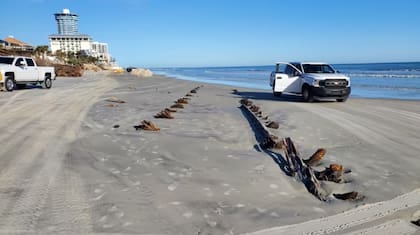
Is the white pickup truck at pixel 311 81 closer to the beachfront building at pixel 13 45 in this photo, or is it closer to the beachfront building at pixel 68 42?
the beachfront building at pixel 13 45

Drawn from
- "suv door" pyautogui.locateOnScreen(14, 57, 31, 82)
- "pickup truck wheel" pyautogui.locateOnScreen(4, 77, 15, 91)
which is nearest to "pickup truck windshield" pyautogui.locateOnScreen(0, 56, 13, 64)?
"suv door" pyautogui.locateOnScreen(14, 57, 31, 82)

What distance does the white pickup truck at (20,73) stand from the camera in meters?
18.5

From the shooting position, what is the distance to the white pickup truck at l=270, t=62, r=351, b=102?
1508 centimetres

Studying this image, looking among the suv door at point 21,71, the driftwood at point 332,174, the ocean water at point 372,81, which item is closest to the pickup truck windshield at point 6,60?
the suv door at point 21,71

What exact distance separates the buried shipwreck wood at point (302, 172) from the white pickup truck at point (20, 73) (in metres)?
17.1

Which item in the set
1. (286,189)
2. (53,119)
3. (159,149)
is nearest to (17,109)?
(53,119)

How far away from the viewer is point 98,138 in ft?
24.1

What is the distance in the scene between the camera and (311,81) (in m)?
15.4

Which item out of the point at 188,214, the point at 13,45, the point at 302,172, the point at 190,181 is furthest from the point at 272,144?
the point at 13,45

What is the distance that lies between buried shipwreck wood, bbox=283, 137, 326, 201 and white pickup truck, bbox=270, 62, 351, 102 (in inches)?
385

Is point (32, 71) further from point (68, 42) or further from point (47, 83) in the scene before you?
point (68, 42)

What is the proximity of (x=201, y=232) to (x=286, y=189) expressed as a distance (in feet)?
5.23

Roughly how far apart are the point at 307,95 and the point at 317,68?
6.05 feet

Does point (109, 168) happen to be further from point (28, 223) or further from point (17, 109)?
point (17, 109)
